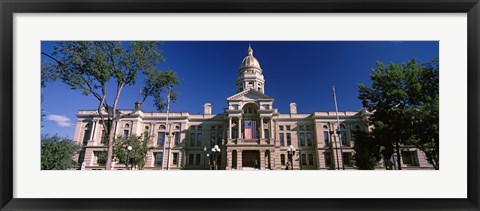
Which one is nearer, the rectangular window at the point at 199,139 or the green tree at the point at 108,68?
the green tree at the point at 108,68

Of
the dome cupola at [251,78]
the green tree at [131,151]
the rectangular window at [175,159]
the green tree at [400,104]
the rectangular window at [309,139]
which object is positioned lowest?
the rectangular window at [175,159]

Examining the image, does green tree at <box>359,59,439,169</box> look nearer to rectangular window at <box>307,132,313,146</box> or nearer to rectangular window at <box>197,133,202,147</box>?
rectangular window at <box>307,132,313,146</box>

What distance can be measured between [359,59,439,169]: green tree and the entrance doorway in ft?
33.3

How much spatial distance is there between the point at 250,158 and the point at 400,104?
12013 mm

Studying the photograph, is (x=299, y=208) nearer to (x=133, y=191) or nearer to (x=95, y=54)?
(x=133, y=191)

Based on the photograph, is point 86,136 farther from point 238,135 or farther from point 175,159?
point 238,135

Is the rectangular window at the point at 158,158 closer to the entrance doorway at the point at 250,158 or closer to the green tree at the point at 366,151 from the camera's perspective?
the entrance doorway at the point at 250,158

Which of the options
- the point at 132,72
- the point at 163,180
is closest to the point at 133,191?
the point at 163,180

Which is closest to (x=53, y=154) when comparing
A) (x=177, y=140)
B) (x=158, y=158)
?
(x=158, y=158)

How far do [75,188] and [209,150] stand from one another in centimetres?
1722

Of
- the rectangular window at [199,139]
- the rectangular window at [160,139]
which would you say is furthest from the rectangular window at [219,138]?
the rectangular window at [160,139]

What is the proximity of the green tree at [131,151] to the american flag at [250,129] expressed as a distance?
6846 millimetres

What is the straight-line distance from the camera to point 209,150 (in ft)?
67.1
